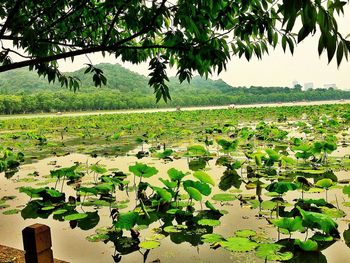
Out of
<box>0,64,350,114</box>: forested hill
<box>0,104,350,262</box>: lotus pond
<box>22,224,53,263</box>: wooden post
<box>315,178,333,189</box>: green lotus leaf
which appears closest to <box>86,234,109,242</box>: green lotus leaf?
<box>0,104,350,262</box>: lotus pond

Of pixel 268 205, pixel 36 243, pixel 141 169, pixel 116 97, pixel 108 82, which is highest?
pixel 108 82

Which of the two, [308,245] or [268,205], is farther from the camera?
[268,205]

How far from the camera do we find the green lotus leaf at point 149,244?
2.41m

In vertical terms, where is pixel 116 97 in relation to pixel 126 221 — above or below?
above

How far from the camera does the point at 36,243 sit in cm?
120

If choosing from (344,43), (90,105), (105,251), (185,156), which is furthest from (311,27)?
(90,105)

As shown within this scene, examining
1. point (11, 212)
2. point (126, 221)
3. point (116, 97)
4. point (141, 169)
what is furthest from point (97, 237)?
point (116, 97)

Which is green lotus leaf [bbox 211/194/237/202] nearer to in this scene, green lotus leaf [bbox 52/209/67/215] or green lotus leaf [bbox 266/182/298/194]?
green lotus leaf [bbox 266/182/298/194]

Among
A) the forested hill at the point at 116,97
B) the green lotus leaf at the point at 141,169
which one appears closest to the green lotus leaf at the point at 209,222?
the green lotus leaf at the point at 141,169

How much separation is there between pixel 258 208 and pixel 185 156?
3.23 metres

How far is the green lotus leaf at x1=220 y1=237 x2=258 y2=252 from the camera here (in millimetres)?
2254

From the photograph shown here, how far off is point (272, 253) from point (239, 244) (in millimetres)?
249

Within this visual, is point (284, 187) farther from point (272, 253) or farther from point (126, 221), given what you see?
point (126, 221)

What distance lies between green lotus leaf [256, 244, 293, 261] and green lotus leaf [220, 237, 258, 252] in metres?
0.06
